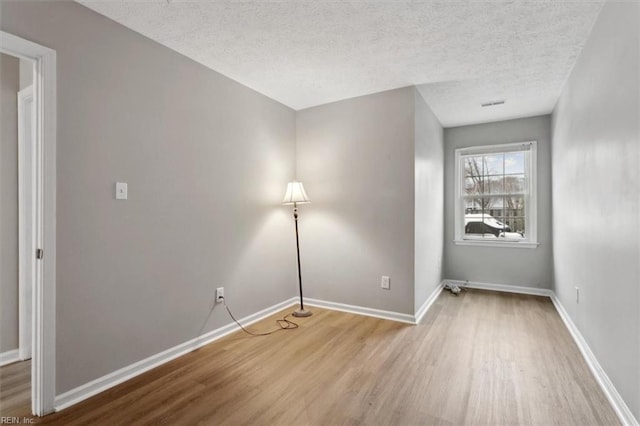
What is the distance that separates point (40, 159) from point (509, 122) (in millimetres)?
5182

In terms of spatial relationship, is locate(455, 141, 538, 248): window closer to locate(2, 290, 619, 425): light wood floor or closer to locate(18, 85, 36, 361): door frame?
locate(2, 290, 619, 425): light wood floor

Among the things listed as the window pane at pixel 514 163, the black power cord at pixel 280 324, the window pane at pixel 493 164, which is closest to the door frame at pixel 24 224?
the black power cord at pixel 280 324

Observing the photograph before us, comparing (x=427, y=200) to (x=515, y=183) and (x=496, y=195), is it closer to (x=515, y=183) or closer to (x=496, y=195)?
(x=496, y=195)

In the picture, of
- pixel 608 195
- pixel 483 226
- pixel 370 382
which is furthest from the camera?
pixel 483 226

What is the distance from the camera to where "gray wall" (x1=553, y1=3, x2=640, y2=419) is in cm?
163

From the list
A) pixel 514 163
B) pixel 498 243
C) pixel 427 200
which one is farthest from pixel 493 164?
pixel 427 200

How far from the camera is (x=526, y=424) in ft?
5.65

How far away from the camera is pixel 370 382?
2.17m

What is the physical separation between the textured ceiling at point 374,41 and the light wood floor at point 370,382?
2.45 m

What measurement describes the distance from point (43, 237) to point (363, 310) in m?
2.86

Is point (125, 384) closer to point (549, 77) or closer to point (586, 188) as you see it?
point (586, 188)

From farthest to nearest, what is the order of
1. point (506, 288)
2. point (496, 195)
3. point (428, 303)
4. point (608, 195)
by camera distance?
point (496, 195)
point (506, 288)
point (428, 303)
point (608, 195)

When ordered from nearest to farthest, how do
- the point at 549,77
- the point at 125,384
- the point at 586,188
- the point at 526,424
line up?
the point at 526,424 < the point at 125,384 < the point at 586,188 < the point at 549,77

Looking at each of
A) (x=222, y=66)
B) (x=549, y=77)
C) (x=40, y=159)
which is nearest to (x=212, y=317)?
(x=40, y=159)
